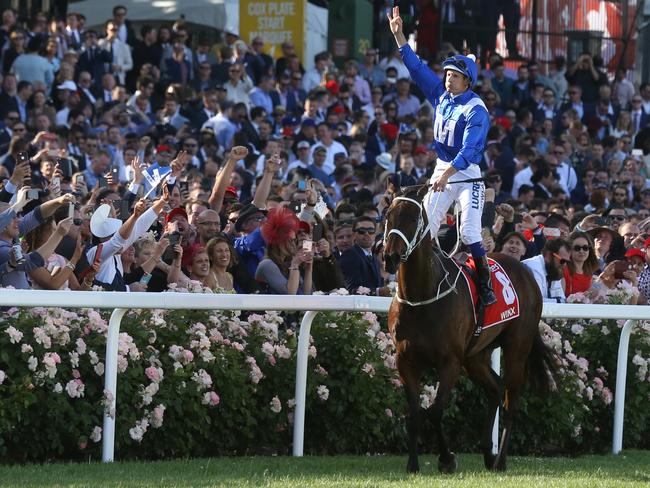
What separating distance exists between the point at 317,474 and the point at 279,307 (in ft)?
3.42

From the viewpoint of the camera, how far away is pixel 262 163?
1552 centimetres

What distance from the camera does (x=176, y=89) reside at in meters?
17.0

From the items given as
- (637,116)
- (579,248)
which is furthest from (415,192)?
(637,116)

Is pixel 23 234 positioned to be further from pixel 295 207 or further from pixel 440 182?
pixel 440 182

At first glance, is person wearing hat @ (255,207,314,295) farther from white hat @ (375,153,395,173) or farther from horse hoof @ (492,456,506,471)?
white hat @ (375,153,395,173)

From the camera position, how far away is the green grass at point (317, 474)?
6770 mm

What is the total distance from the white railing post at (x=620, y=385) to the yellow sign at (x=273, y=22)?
1260cm

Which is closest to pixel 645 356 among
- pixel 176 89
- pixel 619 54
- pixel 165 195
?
pixel 165 195

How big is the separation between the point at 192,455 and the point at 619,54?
19.3 metres

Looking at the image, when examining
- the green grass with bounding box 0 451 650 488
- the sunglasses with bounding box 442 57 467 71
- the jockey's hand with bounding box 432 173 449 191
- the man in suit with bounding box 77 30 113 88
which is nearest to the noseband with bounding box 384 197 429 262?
the jockey's hand with bounding box 432 173 449 191

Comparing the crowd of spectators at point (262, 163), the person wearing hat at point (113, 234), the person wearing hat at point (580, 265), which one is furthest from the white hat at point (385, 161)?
the person wearing hat at point (113, 234)

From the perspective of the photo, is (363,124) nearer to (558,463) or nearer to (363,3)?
(363,3)

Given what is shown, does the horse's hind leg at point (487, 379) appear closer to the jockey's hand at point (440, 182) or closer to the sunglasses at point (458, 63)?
the jockey's hand at point (440, 182)

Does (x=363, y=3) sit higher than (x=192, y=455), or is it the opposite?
(x=363, y=3)
